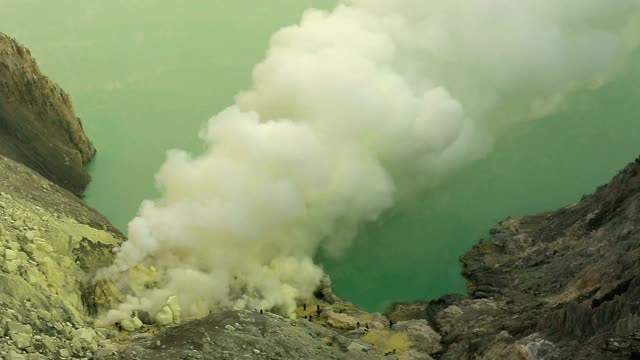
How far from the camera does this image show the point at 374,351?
1695 inches

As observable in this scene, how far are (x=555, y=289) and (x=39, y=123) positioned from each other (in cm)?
4837

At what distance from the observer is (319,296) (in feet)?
174

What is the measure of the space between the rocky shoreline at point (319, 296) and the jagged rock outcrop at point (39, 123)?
0.13 m

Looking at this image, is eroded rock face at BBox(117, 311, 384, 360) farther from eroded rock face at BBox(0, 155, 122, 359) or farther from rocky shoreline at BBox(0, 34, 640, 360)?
eroded rock face at BBox(0, 155, 122, 359)

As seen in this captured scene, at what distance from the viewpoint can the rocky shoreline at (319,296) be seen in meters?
33.1

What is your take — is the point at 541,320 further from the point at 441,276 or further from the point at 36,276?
the point at 36,276

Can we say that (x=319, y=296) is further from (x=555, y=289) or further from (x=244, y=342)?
(x=244, y=342)

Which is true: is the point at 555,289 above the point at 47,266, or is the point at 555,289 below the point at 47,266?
above

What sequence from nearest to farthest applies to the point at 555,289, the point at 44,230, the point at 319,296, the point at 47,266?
the point at 47,266
the point at 44,230
the point at 555,289
the point at 319,296

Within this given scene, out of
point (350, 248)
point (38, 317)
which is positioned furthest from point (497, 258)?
point (38, 317)

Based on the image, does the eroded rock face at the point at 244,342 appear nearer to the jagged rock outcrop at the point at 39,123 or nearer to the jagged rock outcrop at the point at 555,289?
the jagged rock outcrop at the point at 555,289

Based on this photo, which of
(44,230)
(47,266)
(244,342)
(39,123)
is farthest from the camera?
(39,123)

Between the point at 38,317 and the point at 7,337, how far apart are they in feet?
9.80

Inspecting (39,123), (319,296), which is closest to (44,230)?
(319,296)
